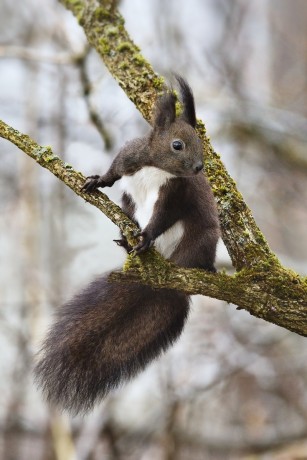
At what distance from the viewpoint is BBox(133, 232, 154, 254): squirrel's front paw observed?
2.76m

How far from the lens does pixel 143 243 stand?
2811 mm

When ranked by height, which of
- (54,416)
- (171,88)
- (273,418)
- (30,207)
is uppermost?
(30,207)

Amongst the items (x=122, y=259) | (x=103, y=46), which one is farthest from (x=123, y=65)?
(x=122, y=259)

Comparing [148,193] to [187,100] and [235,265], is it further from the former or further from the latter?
[235,265]

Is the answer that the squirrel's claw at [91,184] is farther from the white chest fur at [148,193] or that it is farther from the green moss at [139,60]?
the green moss at [139,60]

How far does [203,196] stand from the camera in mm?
3498

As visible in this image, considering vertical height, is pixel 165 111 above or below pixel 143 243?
above

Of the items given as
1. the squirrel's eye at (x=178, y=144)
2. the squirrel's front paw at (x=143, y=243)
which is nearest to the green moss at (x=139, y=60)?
the squirrel's eye at (x=178, y=144)

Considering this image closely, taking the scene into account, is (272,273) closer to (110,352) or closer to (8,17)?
(110,352)

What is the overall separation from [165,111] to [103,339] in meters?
1.18

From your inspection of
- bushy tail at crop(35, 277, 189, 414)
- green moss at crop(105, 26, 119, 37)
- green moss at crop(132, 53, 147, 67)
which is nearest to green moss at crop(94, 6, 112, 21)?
green moss at crop(105, 26, 119, 37)

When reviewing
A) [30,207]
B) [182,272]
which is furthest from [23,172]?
Result: [182,272]

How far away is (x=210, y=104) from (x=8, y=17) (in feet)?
12.3

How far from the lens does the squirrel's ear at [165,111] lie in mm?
3316
